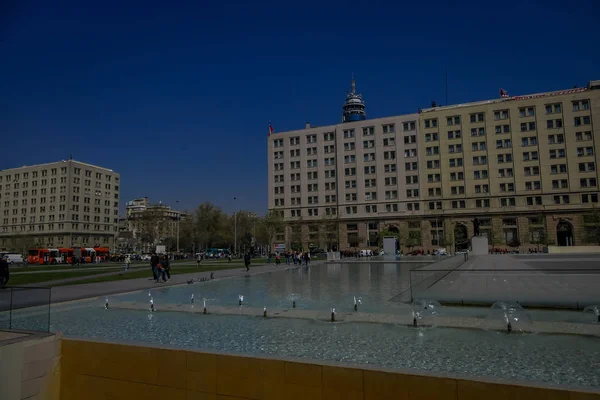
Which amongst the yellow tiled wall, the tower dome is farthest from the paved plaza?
the tower dome

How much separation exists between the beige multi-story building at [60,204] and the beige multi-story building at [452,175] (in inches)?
2099

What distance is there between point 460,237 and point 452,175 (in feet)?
44.3

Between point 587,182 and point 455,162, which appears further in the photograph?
point 455,162

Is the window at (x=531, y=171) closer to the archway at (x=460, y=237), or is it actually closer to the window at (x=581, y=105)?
the window at (x=581, y=105)

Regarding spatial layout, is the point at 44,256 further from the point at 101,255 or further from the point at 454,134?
the point at 454,134

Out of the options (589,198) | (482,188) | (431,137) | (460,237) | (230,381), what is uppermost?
(431,137)

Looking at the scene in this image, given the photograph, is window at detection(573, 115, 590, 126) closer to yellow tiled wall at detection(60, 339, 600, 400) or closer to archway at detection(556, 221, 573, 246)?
archway at detection(556, 221, 573, 246)

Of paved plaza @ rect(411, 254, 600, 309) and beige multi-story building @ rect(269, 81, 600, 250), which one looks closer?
paved plaza @ rect(411, 254, 600, 309)

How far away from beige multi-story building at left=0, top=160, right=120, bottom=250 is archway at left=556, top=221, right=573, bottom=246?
112563mm

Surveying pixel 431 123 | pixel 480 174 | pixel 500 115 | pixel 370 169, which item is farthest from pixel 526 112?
pixel 370 169

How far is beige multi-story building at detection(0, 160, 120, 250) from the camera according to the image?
11100cm

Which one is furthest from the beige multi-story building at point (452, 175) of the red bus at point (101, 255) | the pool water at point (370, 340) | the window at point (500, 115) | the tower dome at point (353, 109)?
the pool water at point (370, 340)

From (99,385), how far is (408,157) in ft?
Answer: 298

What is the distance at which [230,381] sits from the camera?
5.14 meters
